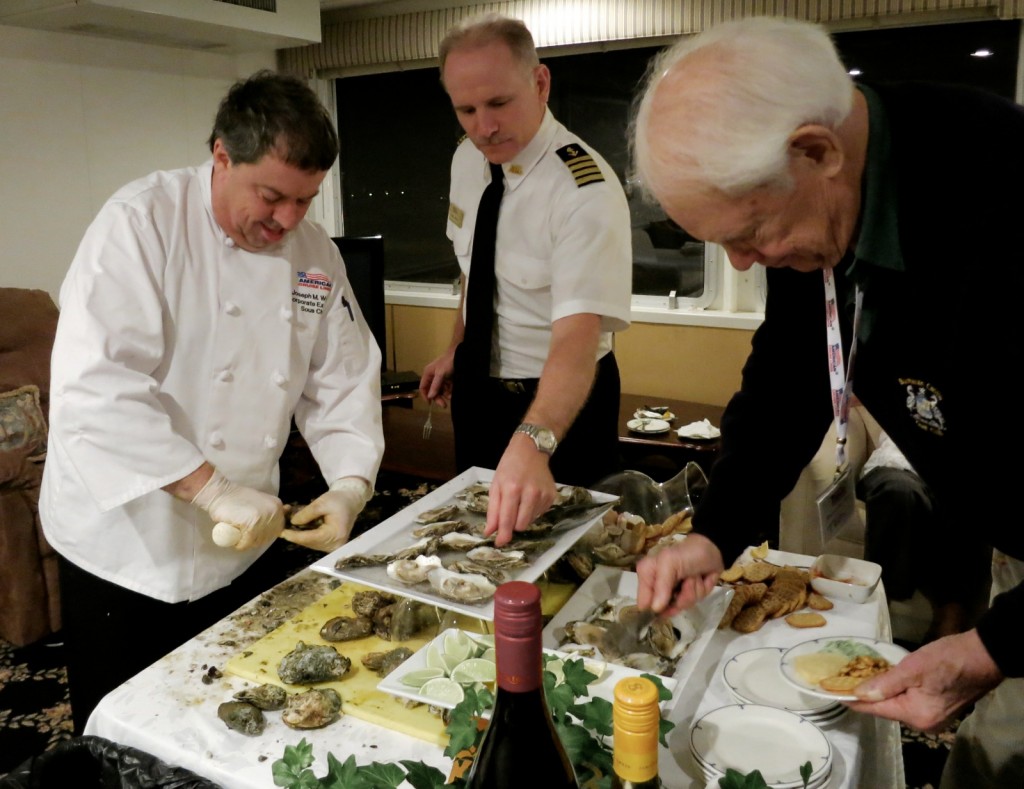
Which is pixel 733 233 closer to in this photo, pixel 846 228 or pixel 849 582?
pixel 846 228

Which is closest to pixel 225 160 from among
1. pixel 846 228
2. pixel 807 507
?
pixel 846 228

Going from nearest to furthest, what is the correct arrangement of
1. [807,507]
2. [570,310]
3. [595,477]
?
[570,310] < [595,477] < [807,507]

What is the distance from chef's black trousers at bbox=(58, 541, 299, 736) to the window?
3041 millimetres

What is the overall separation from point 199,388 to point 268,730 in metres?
0.68

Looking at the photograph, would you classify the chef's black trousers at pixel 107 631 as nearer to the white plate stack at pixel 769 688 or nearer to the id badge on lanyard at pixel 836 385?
the white plate stack at pixel 769 688

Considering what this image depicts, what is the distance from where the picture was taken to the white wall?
11.4 feet

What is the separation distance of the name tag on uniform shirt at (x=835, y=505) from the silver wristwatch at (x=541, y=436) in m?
0.45

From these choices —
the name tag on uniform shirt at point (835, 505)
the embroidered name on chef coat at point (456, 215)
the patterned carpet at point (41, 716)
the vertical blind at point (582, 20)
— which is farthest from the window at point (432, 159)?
the name tag on uniform shirt at point (835, 505)

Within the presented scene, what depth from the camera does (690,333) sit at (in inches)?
158

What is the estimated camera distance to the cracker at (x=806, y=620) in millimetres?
1284

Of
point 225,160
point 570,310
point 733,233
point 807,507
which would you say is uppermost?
point 225,160

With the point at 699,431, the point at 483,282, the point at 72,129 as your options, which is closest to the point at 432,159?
the point at 72,129

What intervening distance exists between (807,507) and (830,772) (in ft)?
6.99

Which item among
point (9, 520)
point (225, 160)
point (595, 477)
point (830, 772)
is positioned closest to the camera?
point (830, 772)
